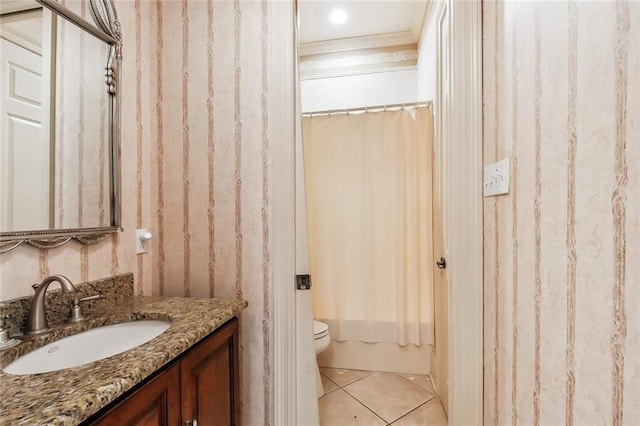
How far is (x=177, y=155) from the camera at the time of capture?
1400 millimetres

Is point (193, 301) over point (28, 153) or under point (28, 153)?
under

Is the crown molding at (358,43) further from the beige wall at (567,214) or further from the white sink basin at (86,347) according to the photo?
the white sink basin at (86,347)

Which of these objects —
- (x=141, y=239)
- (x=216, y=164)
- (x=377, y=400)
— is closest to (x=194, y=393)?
(x=141, y=239)

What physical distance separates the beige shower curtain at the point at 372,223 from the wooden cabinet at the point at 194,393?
1304 mm

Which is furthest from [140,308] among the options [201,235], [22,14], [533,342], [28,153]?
[533,342]

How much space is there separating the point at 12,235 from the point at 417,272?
2.18 meters

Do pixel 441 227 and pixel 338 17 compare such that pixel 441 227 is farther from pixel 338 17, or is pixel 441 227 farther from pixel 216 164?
pixel 338 17

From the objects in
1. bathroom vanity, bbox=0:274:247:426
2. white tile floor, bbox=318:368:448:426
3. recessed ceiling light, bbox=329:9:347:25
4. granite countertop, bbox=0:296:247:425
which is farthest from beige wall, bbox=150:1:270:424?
recessed ceiling light, bbox=329:9:347:25

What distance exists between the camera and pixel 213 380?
41.1 inches

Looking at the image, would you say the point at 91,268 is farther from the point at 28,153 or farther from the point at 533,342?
the point at 533,342

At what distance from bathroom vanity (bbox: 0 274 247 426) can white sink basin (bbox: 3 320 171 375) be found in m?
0.02

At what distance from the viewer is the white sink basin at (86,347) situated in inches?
31.5

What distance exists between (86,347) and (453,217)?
137 centimetres

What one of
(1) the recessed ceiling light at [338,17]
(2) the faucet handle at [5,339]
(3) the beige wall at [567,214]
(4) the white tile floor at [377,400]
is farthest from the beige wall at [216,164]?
(1) the recessed ceiling light at [338,17]
